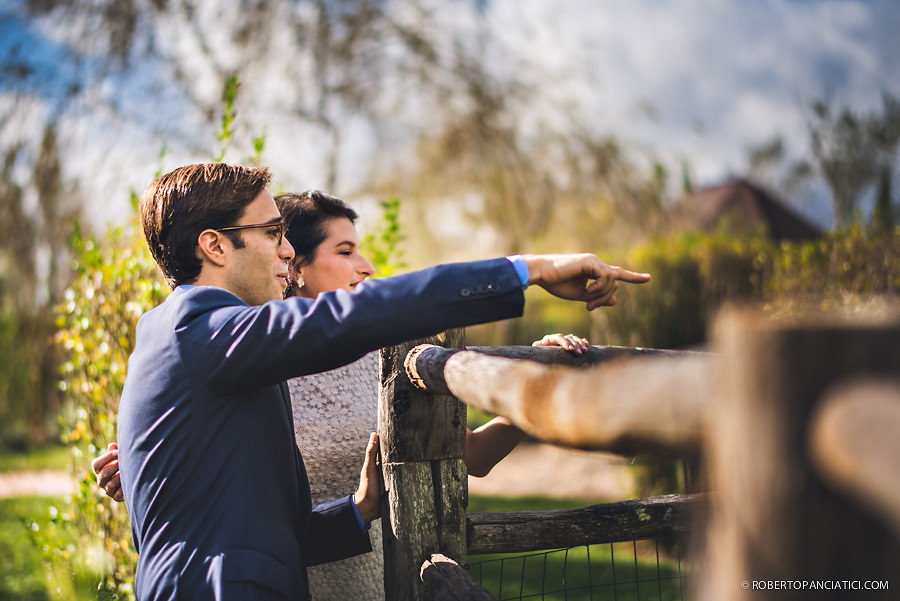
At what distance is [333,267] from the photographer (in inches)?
103

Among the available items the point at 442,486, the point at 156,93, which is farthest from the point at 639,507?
the point at 156,93

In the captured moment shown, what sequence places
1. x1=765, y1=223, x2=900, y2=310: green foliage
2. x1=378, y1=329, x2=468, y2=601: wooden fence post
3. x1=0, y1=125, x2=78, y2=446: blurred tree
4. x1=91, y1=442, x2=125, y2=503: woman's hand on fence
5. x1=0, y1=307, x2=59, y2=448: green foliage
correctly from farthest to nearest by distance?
x1=0, y1=307, x2=59, y2=448: green foliage
x1=0, y1=125, x2=78, y2=446: blurred tree
x1=765, y1=223, x2=900, y2=310: green foliage
x1=91, y1=442, x2=125, y2=503: woman's hand on fence
x1=378, y1=329, x2=468, y2=601: wooden fence post

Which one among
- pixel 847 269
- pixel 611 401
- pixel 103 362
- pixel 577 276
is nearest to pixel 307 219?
pixel 577 276

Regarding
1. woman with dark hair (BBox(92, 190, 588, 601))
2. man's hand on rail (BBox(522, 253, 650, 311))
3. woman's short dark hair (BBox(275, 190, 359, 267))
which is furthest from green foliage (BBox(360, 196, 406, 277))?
man's hand on rail (BBox(522, 253, 650, 311))

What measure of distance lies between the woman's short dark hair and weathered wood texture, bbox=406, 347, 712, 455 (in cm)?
140

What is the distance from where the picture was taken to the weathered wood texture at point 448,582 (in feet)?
5.36

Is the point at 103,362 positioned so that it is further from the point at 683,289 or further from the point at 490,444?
the point at 683,289

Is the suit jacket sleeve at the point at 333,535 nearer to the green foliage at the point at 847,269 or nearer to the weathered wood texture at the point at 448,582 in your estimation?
the weathered wood texture at the point at 448,582

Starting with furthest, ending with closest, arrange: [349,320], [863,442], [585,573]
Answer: [585,573] → [349,320] → [863,442]

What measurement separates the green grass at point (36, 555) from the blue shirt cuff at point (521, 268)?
9.67ft

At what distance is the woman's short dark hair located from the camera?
105 inches

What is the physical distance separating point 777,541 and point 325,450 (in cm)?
178

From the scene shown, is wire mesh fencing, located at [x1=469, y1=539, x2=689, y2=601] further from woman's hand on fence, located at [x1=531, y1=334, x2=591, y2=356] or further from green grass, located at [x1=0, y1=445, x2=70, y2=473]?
green grass, located at [x1=0, y1=445, x2=70, y2=473]

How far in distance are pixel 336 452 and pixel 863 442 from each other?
190cm
